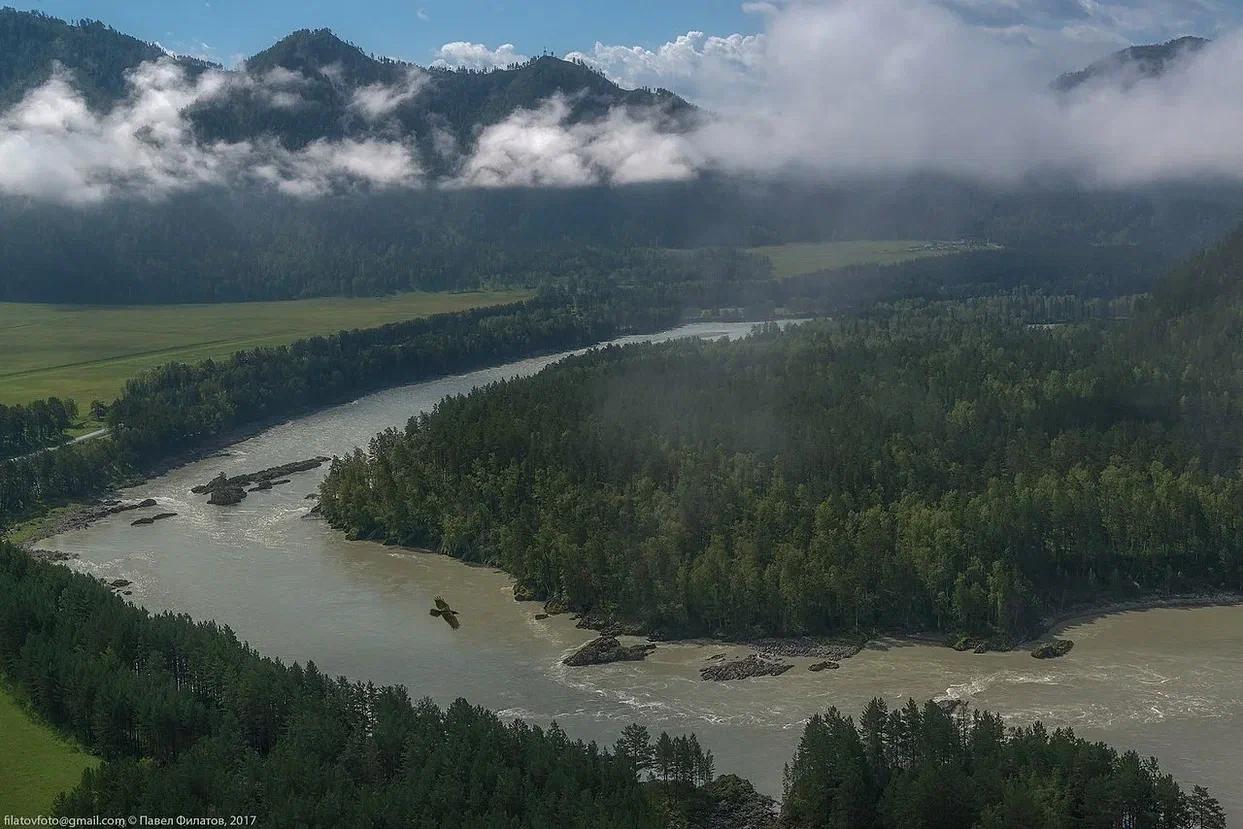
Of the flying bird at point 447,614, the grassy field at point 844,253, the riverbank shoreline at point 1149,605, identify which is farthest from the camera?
the grassy field at point 844,253

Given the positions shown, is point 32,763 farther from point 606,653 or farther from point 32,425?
point 32,425

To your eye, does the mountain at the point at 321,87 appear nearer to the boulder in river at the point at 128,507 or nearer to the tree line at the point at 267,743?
the boulder in river at the point at 128,507

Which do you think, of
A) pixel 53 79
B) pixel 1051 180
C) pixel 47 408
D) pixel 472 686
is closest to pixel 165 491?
pixel 47 408

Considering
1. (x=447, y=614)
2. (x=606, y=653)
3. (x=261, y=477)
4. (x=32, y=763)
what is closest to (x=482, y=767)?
(x=32, y=763)

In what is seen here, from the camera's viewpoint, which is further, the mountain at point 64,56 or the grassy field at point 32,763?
the mountain at point 64,56

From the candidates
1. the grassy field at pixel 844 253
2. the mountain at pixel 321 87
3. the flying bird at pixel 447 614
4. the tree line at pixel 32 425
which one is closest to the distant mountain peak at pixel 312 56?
the mountain at pixel 321 87
